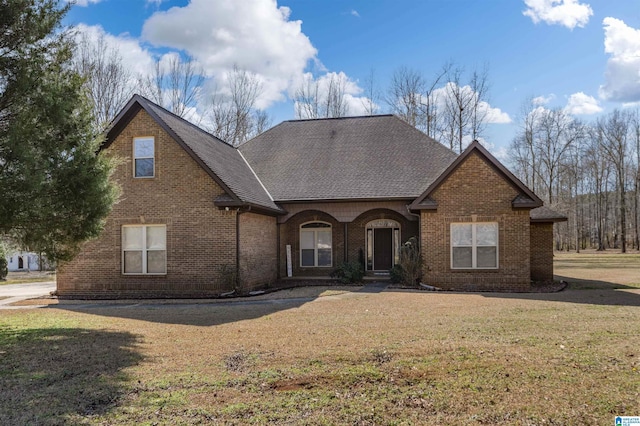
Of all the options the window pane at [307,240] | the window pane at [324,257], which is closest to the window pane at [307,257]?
the window pane at [307,240]

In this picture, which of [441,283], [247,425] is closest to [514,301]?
[441,283]

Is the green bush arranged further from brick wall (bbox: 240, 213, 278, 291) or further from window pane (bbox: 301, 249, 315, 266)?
brick wall (bbox: 240, 213, 278, 291)

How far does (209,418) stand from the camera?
4652 millimetres

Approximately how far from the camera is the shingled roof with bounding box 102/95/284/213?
626 inches

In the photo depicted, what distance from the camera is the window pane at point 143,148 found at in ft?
54.4

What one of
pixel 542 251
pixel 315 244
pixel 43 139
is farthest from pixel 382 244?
pixel 43 139

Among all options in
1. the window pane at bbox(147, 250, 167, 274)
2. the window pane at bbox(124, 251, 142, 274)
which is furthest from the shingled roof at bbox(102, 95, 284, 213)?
the window pane at bbox(124, 251, 142, 274)

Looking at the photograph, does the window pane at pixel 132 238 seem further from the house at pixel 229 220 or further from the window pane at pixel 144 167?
the window pane at pixel 144 167

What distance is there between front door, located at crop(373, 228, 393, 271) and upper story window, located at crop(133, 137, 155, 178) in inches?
371

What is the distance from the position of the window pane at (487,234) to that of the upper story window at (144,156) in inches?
450

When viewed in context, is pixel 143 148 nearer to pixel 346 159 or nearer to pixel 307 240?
pixel 307 240

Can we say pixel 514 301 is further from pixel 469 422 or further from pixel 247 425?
pixel 247 425

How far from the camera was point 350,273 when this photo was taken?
60.3ft

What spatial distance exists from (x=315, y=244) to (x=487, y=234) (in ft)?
24.0
